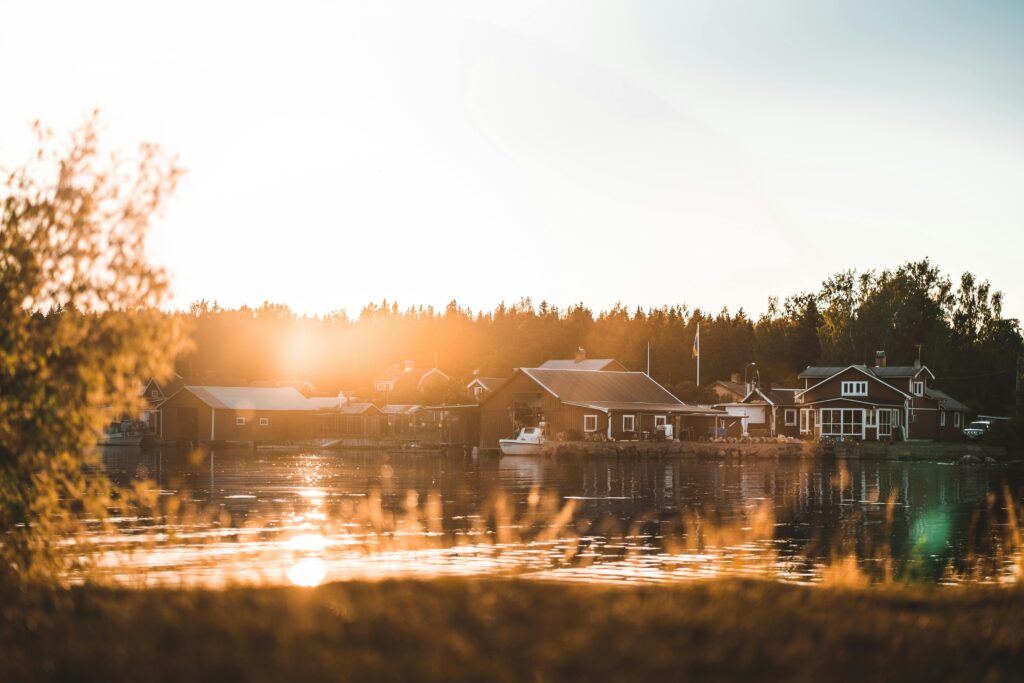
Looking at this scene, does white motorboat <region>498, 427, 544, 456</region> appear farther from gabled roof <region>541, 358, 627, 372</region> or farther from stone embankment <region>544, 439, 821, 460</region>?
gabled roof <region>541, 358, 627, 372</region>

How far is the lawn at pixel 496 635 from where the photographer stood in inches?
340

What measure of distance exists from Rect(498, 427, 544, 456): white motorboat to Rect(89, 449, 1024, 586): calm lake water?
1986 cm

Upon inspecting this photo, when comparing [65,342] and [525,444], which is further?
[525,444]

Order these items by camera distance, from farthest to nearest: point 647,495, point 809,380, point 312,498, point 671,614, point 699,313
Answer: point 699,313
point 809,380
point 647,495
point 312,498
point 671,614

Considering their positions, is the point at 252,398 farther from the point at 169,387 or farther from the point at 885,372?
the point at 885,372

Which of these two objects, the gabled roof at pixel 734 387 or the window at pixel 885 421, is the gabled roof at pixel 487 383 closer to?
the gabled roof at pixel 734 387

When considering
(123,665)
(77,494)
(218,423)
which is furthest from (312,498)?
(218,423)

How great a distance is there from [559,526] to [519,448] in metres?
54.9

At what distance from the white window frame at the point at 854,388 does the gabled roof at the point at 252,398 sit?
53.0 m

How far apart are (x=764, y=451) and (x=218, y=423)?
53.2 m

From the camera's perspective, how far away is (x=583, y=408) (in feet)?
296

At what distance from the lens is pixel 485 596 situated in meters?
11.2

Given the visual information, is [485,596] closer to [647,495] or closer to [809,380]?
[647,495]

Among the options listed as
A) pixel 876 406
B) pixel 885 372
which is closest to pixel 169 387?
pixel 885 372
